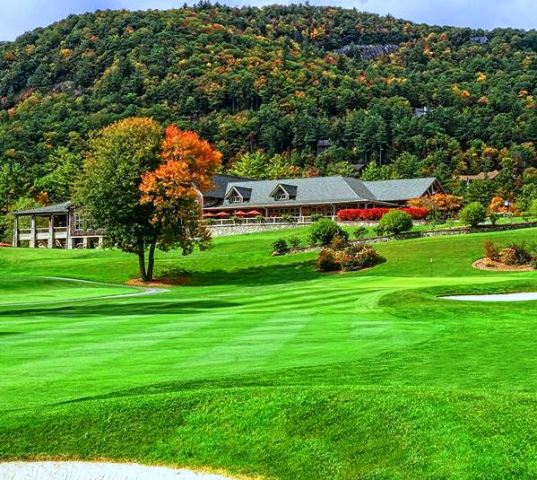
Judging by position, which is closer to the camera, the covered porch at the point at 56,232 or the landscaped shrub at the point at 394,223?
the landscaped shrub at the point at 394,223

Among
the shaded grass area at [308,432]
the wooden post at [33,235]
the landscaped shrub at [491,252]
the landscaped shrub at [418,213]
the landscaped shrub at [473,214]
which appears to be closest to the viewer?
the shaded grass area at [308,432]

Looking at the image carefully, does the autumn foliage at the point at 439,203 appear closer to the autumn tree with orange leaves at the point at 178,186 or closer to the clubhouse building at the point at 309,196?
the clubhouse building at the point at 309,196

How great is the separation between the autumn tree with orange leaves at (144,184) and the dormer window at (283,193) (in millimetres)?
44622

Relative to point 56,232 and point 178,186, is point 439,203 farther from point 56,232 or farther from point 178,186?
point 56,232

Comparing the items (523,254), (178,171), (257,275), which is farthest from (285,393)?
(257,275)

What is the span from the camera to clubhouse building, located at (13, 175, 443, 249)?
3489 inches

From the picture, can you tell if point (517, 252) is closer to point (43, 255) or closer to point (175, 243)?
point (175, 243)

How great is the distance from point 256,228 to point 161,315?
61025mm

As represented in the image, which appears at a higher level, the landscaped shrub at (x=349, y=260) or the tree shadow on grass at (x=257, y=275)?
the landscaped shrub at (x=349, y=260)

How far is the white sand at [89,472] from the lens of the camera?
798 cm

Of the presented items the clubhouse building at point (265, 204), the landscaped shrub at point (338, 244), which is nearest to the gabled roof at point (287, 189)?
the clubhouse building at point (265, 204)

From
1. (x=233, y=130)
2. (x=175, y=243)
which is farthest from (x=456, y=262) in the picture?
(x=233, y=130)

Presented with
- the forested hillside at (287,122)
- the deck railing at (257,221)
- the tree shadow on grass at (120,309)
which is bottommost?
the tree shadow on grass at (120,309)

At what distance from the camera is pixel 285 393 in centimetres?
960
